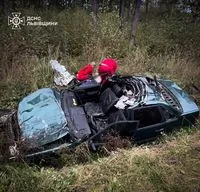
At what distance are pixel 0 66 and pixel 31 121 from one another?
445cm

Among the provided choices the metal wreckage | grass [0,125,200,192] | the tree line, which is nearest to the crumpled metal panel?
the metal wreckage

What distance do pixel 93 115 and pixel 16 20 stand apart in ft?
20.7

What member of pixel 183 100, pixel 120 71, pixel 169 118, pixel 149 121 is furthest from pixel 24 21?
pixel 169 118

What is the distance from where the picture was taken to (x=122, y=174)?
6.90m

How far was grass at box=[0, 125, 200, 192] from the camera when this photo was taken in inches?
258

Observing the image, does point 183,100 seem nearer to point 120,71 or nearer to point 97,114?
point 97,114

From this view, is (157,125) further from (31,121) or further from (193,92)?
(193,92)

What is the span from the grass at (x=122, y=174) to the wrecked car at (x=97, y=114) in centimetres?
46

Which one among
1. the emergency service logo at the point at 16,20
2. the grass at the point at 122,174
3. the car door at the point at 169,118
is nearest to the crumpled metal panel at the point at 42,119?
the grass at the point at 122,174

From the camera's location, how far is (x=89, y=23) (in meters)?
13.7

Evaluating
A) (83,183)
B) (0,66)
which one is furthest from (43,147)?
(0,66)

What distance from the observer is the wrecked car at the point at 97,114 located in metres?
7.50

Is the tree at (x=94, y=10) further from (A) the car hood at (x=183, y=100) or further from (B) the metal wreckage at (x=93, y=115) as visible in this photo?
(A) the car hood at (x=183, y=100)

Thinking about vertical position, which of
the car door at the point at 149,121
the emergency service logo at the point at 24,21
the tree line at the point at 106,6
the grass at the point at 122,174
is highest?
the tree line at the point at 106,6
